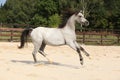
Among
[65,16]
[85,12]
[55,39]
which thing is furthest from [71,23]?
[85,12]

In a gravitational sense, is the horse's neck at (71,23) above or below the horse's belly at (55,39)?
above

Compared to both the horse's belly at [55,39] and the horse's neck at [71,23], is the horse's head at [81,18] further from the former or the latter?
the horse's belly at [55,39]

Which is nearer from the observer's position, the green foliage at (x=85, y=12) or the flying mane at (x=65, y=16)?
the flying mane at (x=65, y=16)

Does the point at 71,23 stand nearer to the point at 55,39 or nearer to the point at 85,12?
the point at 55,39

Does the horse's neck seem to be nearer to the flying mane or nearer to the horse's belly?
the flying mane

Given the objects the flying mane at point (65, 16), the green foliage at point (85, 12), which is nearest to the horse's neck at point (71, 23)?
the flying mane at point (65, 16)

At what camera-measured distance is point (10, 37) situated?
78.0 ft

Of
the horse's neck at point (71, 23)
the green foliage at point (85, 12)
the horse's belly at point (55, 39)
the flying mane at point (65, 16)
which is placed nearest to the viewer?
the horse's belly at point (55, 39)

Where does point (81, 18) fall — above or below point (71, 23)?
above

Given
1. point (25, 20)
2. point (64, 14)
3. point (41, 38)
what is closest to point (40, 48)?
point (41, 38)

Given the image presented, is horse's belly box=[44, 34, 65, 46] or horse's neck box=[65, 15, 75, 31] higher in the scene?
horse's neck box=[65, 15, 75, 31]

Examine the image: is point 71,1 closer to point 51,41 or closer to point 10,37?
point 10,37

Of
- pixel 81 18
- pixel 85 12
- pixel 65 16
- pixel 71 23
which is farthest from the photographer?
pixel 85 12

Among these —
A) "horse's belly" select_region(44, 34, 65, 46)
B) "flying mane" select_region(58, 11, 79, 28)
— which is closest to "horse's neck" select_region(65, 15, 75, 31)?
"flying mane" select_region(58, 11, 79, 28)
